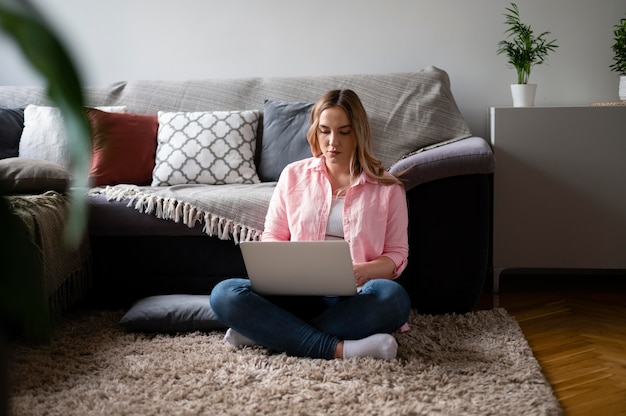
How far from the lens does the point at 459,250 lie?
7.93 ft

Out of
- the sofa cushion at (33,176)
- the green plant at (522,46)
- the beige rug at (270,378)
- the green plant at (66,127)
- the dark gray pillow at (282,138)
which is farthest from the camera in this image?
the green plant at (522,46)

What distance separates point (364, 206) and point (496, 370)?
607 millimetres

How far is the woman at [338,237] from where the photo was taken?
1.97 m

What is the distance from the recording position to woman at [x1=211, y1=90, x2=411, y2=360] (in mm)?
1971

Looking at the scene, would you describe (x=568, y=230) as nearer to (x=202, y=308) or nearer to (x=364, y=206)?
(x=364, y=206)

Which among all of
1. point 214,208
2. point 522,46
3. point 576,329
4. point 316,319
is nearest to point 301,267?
point 316,319

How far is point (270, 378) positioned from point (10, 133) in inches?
72.7

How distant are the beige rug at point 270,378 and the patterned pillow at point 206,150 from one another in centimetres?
84

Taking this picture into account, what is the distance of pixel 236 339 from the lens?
82.6 inches

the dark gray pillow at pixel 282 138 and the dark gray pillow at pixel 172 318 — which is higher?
the dark gray pillow at pixel 282 138

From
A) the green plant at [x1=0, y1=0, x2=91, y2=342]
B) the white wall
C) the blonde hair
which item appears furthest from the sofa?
the green plant at [x1=0, y1=0, x2=91, y2=342]

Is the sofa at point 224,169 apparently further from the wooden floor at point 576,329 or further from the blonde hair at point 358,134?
the wooden floor at point 576,329

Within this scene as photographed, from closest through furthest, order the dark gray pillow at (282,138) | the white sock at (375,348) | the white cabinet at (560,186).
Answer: the white sock at (375,348), the white cabinet at (560,186), the dark gray pillow at (282,138)

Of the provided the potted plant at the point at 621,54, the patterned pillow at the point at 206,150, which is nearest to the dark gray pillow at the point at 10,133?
the patterned pillow at the point at 206,150
